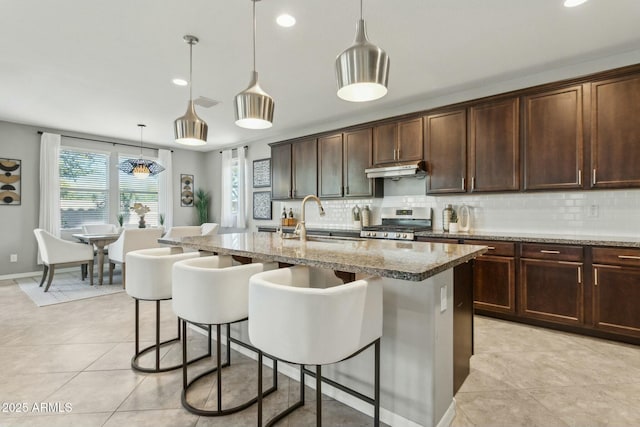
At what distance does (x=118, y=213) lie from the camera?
6465 mm

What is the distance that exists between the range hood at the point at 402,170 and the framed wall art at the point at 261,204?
105 inches

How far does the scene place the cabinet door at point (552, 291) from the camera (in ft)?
9.50

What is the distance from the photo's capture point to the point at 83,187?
6086 mm

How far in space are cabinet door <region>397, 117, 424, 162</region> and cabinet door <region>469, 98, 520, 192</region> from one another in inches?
24.0

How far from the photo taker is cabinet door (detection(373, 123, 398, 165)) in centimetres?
430

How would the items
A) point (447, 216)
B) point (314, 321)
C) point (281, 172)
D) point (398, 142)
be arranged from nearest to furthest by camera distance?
point (314, 321), point (447, 216), point (398, 142), point (281, 172)

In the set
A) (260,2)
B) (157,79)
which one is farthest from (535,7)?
(157,79)

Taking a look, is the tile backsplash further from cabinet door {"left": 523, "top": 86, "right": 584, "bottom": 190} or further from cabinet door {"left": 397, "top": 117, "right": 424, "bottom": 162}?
cabinet door {"left": 397, "top": 117, "right": 424, "bottom": 162}

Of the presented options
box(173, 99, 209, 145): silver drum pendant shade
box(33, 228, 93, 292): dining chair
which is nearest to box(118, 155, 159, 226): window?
box(33, 228, 93, 292): dining chair

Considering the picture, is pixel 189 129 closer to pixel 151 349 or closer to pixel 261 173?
pixel 151 349

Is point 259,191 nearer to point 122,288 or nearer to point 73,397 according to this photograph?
point 122,288

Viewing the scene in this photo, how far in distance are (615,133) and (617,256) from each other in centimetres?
109

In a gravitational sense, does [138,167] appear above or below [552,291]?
above

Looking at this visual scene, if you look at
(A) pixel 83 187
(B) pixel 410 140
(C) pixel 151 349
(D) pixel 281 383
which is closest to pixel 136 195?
(A) pixel 83 187
